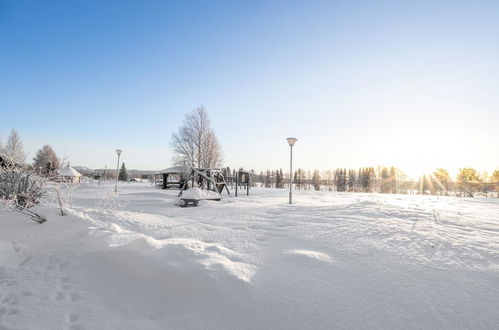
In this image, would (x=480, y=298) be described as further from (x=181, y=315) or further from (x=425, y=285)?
(x=181, y=315)

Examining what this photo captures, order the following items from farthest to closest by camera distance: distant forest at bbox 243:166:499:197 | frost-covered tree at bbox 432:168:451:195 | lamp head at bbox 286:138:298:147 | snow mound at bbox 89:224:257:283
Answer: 1. frost-covered tree at bbox 432:168:451:195
2. distant forest at bbox 243:166:499:197
3. lamp head at bbox 286:138:298:147
4. snow mound at bbox 89:224:257:283

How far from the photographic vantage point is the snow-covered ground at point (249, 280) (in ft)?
7.45

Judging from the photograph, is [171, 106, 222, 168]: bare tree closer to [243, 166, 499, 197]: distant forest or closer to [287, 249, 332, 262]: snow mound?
[243, 166, 499, 197]: distant forest

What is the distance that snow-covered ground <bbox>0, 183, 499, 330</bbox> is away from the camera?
227cm

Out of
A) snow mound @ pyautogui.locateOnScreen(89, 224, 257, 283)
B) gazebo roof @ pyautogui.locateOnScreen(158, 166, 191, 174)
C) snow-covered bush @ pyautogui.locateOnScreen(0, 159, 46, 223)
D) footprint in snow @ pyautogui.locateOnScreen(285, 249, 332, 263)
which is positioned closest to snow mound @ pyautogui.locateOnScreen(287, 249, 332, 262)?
footprint in snow @ pyautogui.locateOnScreen(285, 249, 332, 263)

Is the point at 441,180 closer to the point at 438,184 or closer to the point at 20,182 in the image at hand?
the point at 438,184

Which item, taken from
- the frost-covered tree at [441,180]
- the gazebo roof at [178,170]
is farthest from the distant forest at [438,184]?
the gazebo roof at [178,170]

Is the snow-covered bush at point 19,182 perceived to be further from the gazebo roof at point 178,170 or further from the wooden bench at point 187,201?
the gazebo roof at point 178,170

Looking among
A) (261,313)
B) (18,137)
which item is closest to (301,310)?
(261,313)

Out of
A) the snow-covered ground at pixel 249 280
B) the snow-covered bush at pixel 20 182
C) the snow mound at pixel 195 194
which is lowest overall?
the snow-covered ground at pixel 249 280

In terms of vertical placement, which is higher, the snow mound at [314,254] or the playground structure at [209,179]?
the playground structure at [209,179]

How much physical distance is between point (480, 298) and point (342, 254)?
1614 mm

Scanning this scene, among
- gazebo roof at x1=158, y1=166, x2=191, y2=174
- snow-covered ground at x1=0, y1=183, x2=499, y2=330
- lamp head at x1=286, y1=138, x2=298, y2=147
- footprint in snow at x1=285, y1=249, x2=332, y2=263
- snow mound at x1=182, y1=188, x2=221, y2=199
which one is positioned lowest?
snow-covered ground at x1=0, y1=183, x2=499, y2=330

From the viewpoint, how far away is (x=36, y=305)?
2555mm
